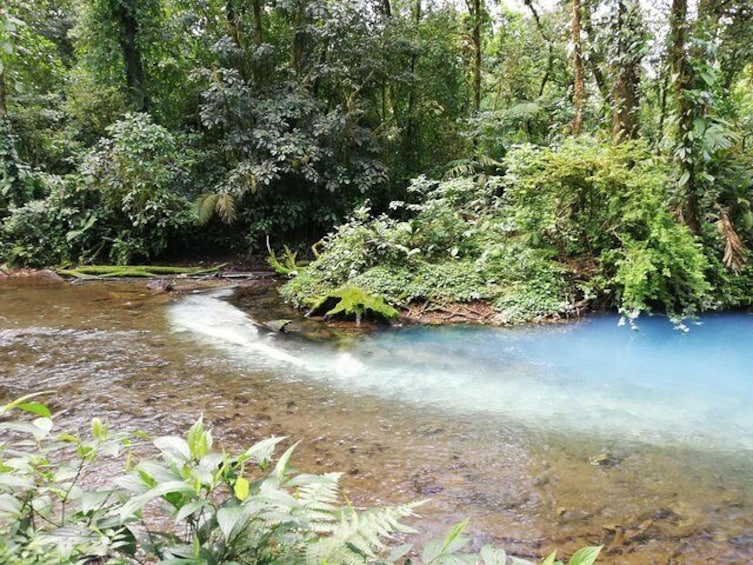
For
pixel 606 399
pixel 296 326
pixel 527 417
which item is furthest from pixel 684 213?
pixel 296 326

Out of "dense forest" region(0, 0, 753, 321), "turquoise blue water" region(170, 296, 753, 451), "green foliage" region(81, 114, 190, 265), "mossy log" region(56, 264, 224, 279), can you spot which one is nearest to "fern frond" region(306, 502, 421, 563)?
"turquoise blue water" region(170, 296, 753, 451)

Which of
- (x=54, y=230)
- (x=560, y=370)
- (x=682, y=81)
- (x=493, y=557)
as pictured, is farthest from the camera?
(x=54, y=230)

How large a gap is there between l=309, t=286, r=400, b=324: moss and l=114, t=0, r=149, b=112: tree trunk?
8890mm

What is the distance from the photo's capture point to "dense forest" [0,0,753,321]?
6973mm

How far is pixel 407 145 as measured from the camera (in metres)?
13.1

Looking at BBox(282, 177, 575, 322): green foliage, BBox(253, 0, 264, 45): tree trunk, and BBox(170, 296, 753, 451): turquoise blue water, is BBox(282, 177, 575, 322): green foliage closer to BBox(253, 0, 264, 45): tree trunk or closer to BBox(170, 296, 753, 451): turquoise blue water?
BBox(170, 296, 753, 451): turquoise blue water

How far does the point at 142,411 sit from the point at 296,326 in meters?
3.10

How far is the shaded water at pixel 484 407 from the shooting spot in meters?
2.81

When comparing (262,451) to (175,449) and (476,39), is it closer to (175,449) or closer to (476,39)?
(175,449)

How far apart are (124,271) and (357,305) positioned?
6.12m

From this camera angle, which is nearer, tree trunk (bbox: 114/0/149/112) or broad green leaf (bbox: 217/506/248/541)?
broad green leaf (bbox: 217/506/248/541)

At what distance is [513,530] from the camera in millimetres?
2650

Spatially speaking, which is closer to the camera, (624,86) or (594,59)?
(624,86)

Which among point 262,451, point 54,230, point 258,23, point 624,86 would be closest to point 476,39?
point 624,86
